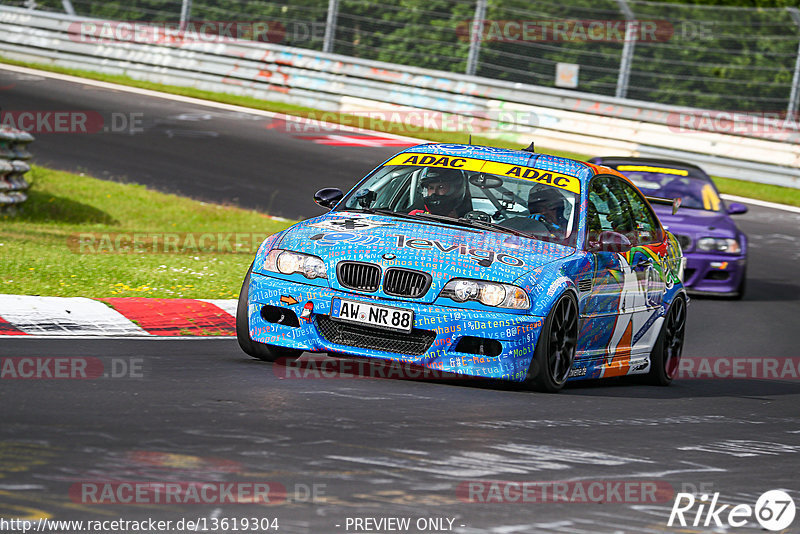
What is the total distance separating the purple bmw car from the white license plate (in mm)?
7400

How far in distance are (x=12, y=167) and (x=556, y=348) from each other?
9111 mm

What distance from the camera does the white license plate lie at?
24.1 feet

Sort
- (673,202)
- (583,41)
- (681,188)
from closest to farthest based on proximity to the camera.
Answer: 1. (673,202)
2. (681,188)
3. (583,41)

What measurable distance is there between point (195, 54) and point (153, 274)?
1460 cm

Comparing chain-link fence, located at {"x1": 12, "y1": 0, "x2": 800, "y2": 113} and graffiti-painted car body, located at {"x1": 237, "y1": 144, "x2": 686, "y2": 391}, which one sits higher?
chain-link fence, located at {"x1": 12, "y1": 0, "x2": 800, "y2": 113}

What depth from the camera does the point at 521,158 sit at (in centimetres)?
892

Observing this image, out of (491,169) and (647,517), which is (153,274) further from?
(647,517)

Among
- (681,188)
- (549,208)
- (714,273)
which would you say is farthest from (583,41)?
(549,208)

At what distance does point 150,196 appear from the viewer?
17.7m

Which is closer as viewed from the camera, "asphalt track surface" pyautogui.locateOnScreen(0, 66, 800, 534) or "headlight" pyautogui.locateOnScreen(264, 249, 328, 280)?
"asphalt track surface" pyautogui.locateOnScreen(0, 66, 800, 534)

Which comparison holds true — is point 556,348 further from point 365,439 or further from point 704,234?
point 704,234

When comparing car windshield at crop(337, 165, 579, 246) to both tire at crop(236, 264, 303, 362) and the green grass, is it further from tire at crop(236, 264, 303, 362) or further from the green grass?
the green grass

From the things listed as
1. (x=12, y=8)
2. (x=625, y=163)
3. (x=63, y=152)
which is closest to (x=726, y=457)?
(x=625, y=163)

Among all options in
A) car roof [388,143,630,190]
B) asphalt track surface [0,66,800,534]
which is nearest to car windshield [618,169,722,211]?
asphalt track surface [0,66,800,534]
